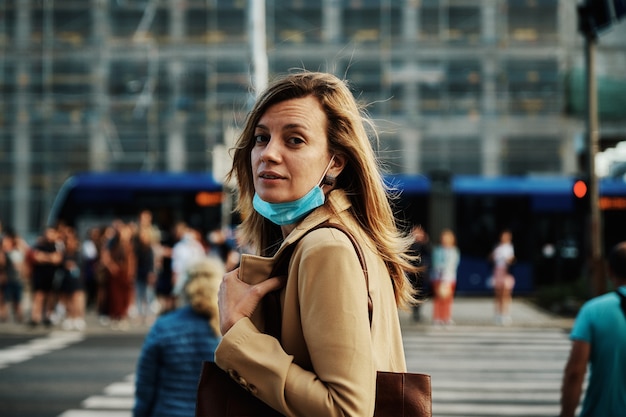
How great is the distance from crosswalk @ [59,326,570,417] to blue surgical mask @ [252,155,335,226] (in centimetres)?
704

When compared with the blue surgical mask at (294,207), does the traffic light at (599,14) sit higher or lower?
higher

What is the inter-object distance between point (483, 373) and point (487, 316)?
755 centimetres

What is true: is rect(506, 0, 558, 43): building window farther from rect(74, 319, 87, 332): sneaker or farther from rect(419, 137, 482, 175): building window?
rect(74, 319, 87, 332): sneaker

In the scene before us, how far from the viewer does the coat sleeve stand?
1813 millimetres

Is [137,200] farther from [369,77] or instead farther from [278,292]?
[278,292]

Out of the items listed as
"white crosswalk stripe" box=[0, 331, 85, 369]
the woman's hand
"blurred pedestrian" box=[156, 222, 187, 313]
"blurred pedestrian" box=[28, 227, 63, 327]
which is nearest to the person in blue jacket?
the woman's hand

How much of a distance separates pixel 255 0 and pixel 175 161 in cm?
2169

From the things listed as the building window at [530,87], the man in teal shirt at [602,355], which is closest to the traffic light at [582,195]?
the man in teal shirt at [602,355]

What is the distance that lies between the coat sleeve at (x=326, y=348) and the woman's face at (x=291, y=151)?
7.3 inches

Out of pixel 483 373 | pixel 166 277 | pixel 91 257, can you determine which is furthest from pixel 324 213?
pixel 91 257

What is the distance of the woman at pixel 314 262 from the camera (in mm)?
1821

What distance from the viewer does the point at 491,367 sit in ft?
39.0

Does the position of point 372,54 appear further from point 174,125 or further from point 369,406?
point 369,406

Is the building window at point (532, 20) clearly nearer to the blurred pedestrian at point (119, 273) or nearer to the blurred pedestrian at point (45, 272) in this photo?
the blurred pedestrian at point (119, 273)
